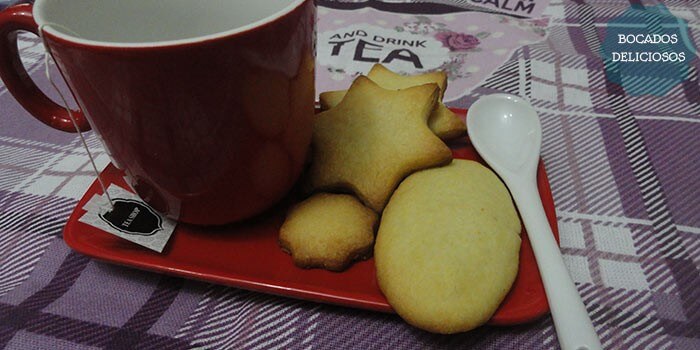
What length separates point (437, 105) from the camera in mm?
449

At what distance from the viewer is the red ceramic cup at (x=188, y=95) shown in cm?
27

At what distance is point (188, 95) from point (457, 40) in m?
0.51

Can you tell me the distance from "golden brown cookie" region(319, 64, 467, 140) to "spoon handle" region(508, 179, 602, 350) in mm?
86

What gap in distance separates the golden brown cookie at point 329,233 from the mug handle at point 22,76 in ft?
0.56

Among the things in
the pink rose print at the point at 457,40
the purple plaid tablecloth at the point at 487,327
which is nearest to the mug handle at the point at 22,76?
the purple plaid tablecloth at the point at 487,327

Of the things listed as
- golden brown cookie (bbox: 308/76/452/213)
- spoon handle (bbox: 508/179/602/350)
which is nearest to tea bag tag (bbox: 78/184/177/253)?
golden brown cookie (bbox: 308/76/452/213)

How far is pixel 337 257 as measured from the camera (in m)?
0.34

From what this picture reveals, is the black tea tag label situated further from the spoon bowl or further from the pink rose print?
the pink rose print

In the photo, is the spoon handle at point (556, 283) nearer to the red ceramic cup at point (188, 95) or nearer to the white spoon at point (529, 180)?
the white spoon at point (529, 180)

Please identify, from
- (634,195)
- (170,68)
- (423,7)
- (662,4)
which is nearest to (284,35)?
(170,68)

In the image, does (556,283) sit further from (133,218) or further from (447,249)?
(133,218)

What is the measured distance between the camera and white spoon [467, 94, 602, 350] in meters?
0.29

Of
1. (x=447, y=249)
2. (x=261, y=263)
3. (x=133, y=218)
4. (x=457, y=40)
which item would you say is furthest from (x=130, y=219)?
(x=457, y=40)

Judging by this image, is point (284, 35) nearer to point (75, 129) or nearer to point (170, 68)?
point (170, 68)
